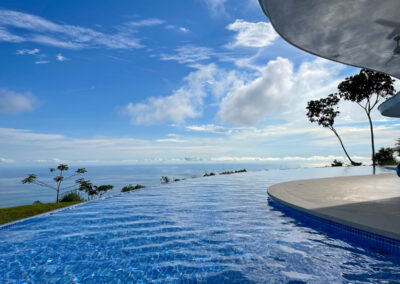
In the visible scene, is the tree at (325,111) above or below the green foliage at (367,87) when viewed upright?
below

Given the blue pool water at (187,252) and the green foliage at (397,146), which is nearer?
the blue pool water at (187,252)

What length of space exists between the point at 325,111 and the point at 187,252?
2233 centimetres

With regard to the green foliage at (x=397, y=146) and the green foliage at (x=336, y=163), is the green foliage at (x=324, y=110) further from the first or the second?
the green foliage at (x=397, y=146)

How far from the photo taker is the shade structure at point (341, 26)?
3607mm

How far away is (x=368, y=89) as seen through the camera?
1903cm

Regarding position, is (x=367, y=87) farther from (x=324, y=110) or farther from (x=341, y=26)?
(x=341, y=26)

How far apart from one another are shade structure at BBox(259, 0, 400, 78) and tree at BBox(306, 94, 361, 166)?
17.8 m

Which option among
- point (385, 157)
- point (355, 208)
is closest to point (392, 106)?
point (355, 208)

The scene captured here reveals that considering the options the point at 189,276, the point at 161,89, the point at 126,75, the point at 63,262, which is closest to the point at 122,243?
the point at 63,262

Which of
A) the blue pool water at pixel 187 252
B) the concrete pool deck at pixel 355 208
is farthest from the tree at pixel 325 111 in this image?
the blue pool water at pixel 187 252

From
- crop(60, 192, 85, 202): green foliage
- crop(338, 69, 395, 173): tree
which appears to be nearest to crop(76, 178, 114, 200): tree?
crop(60, 192, 85, 202): green foliage

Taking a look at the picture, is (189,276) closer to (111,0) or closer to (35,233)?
(35,233)

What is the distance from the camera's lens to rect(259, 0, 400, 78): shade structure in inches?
142

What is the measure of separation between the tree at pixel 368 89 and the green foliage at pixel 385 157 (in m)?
3.51
